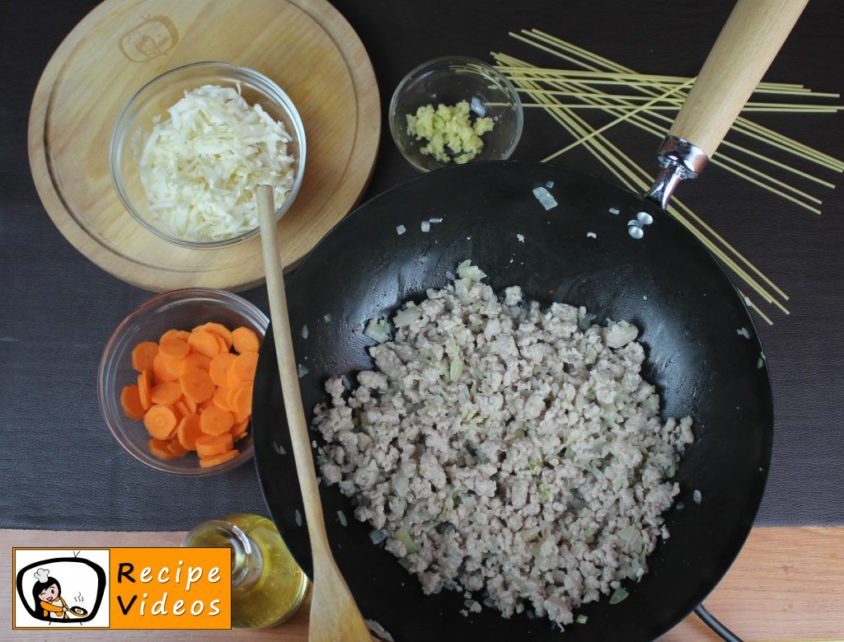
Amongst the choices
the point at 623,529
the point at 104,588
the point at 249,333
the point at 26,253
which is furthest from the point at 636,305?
the point at 26,253

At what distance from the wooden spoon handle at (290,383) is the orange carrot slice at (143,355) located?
0.52m

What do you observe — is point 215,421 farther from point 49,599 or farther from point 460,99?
point 460,99

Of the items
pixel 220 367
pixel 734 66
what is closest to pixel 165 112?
pixel 220 367

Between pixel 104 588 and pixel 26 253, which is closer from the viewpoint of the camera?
pixel 104 588

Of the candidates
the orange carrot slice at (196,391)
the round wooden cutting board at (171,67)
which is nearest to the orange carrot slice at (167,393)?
the orange carrot slice at (196,391)

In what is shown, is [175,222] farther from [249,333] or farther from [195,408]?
→ [195,408]

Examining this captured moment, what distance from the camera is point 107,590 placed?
146cm

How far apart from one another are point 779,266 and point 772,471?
46 centimetres

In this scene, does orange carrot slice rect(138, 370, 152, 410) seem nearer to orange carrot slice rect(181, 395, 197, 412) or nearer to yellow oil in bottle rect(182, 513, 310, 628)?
orange carrot slice rect(181, 395, 197, 412)

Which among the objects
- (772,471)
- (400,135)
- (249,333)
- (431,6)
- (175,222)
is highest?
(431,6)

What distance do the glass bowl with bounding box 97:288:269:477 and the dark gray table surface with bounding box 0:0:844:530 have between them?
0.08m

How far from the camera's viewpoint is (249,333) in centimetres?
152

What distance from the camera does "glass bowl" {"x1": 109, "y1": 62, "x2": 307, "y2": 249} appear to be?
5.15 feet

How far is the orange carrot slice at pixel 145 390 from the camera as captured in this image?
1.49 metres
